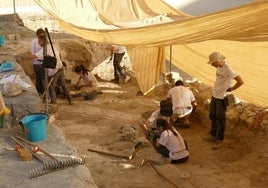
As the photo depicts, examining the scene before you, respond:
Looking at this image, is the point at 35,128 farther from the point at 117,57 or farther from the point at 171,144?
the point at 117,57

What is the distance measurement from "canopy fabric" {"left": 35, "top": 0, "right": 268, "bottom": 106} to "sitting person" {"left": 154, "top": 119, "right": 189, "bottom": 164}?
113cm

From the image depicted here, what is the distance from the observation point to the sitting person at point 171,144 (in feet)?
18.1

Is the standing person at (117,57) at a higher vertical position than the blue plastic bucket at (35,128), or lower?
lower

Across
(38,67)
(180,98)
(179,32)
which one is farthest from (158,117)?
(38,67)

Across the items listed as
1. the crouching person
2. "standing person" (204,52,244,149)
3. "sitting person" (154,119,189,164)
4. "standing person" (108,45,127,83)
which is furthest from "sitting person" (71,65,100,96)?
"sitting person" (154,119,189,164)

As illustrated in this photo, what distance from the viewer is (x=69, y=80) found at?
9242 millimetres

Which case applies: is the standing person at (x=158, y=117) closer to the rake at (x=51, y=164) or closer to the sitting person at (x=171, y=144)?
the sitting person at (x=171, y=144)

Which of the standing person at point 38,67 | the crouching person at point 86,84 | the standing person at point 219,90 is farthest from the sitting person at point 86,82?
the standing person at point 219,90

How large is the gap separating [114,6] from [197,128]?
2.74 meters

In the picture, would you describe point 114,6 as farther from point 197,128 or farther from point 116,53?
point 197,128

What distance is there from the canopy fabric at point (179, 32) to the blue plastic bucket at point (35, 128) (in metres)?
2.07

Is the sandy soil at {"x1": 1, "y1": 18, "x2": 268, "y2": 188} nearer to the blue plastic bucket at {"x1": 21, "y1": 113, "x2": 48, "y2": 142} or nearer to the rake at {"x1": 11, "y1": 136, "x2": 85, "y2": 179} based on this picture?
the blue plastic bucket at {"x1": 21, "y1": 113, "x2": 48, "y2": 142}

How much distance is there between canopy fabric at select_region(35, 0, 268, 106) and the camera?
4500mm

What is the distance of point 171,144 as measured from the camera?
5.55 meters
